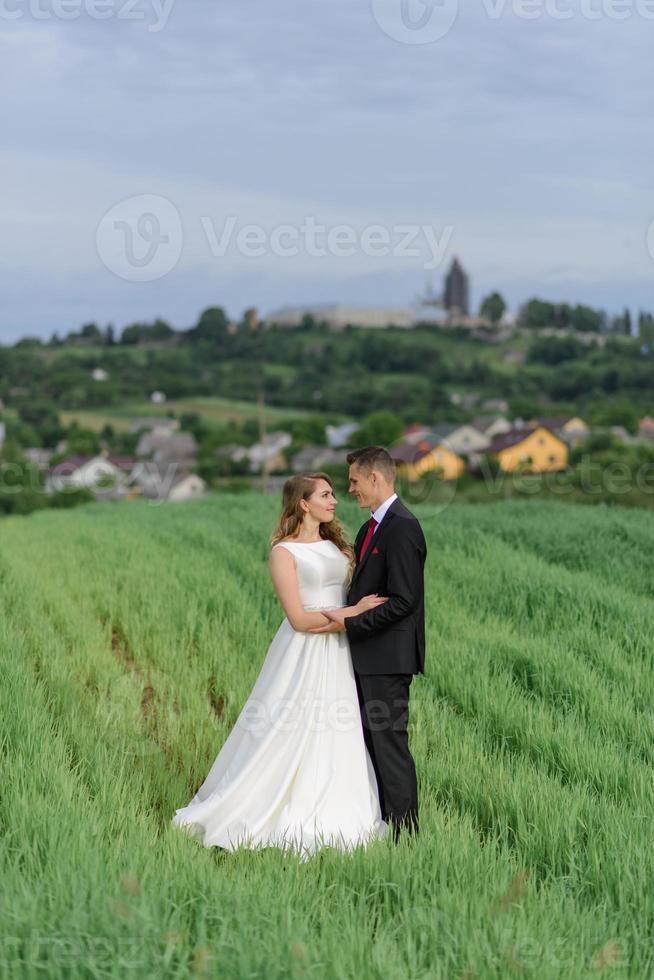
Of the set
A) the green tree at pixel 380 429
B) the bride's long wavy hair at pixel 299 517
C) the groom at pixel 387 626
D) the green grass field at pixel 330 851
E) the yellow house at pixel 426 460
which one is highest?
the bride's long wavy hair at pixel 299 517

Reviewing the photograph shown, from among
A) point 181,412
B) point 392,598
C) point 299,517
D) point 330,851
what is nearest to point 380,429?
point 181,412

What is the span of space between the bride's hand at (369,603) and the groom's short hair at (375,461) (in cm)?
66

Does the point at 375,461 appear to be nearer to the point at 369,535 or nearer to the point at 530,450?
the point at 369,535

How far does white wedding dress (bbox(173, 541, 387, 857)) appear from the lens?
18.6 ft

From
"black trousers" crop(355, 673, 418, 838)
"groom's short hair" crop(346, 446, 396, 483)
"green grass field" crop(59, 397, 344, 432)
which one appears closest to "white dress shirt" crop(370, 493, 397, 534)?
"groom's short hair" crop(346, 446, 396, 483)

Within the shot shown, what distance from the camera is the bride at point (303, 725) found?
566 cm

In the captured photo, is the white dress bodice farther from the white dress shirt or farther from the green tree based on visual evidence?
the green tree

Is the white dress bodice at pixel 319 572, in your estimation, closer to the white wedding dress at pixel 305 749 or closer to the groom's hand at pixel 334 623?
the white wedding dress at pixel 305 749

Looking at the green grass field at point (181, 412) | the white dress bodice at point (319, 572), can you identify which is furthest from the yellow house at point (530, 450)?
the white dress bodice at point (319, 572)

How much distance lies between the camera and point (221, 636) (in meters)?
9.67

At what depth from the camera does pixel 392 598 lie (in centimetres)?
550

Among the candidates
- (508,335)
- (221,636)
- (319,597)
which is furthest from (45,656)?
(508,335)

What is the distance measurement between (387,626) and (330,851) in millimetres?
1236

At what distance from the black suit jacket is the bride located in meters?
0.12
